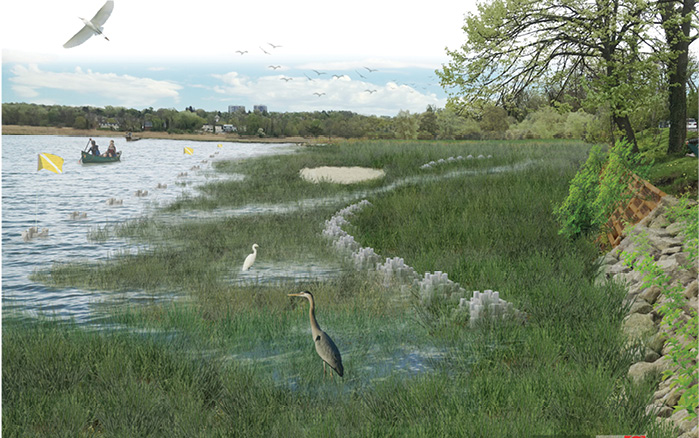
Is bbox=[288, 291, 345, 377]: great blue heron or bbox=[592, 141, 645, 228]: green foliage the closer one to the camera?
bbox=[288, 291, 345, 377]: great blue heron

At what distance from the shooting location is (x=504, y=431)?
330 cm

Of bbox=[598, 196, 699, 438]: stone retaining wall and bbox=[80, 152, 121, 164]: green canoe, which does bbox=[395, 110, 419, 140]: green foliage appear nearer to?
bbox=[598, 196, 699, 438]: stone retaining wall

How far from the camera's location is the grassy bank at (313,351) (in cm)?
366

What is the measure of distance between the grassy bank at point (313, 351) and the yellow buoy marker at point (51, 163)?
48.0 inches

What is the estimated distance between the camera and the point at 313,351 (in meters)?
4.46

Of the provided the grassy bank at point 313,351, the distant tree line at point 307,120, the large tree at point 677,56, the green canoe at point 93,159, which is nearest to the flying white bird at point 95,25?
the distant tree line at point 307,120

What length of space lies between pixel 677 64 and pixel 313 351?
870cm

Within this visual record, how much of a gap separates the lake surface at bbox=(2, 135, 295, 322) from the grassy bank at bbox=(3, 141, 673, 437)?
0.28m

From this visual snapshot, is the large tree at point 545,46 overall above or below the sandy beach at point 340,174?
above

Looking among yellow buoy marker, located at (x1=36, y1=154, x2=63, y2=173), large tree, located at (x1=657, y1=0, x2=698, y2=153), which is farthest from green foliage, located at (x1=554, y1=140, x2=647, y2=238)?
yellow buoy marker, located at (x1=36, y1=154, x2=63, y2=173)

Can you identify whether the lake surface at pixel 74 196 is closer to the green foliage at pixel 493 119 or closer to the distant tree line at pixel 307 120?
the distant tree line at pixel 307 120

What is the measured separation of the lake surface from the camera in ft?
19.0

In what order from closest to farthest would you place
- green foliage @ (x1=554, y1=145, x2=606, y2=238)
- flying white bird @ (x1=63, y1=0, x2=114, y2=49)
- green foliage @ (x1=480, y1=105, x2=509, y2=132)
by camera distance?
1. flying white bird @ (x1=63, y1=0, x2=114, y2=49)
2. green foliage @ (x1=554, y1=145, x2=606, y2=238)
3. green foliage @ (x1=480, y1=105, x2=509, y2=132)

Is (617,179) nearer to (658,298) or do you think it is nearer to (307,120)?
(658,298)
